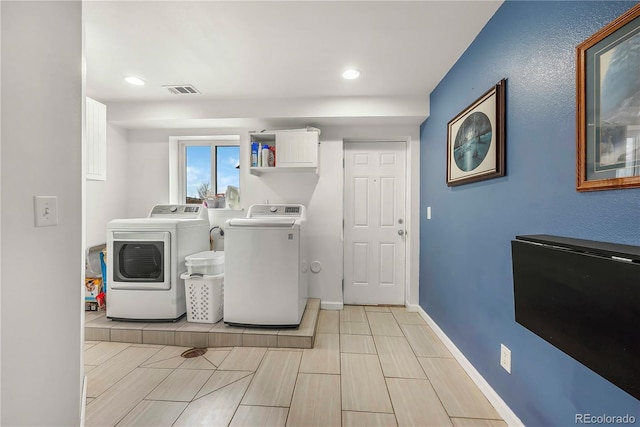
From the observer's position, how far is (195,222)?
2.77 meters

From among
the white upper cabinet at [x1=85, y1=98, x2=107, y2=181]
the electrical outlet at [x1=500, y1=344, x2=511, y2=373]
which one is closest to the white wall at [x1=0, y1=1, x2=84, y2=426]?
the white upper cabinet at [x1=85, y1=98, x2=107, y2=181]

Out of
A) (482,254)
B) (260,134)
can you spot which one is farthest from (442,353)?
(260,134)

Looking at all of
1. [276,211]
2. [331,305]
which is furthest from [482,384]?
[276,211]

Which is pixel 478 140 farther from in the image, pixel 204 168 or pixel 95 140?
pixel 204 168

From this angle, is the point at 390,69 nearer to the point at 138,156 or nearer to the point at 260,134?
the point at 260,134

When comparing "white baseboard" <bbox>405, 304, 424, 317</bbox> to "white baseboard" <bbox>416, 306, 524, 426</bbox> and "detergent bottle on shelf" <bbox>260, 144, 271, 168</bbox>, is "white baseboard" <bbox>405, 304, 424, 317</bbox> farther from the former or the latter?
"detergent bottle on shelf" <bbox>260, 144, 271, 168</bbox>

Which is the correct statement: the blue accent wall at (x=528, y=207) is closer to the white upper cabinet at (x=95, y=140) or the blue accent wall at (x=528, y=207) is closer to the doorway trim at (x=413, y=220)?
the doorway trim at (x=413, y=220)

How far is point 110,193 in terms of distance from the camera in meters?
3.13

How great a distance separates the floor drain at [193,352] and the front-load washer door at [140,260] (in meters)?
0.60

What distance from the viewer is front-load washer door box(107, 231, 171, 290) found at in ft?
8.07

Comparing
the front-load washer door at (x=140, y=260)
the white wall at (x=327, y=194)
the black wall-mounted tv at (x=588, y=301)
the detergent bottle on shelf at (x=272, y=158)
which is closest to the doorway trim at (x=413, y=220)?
the white wall at (x=327, y=194)

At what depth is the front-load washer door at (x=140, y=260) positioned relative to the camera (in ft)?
8.07

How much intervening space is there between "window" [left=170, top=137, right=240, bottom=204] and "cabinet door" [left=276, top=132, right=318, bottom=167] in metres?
0.80
